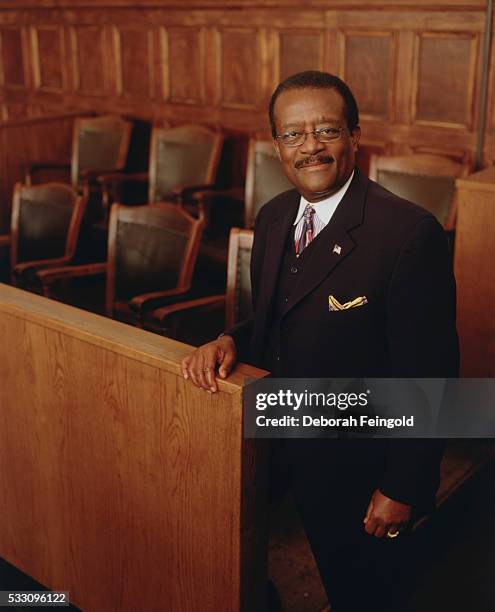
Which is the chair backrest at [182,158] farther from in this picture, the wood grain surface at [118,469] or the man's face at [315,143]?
the man's face at [315,143]

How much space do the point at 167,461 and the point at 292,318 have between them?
1.42 feet

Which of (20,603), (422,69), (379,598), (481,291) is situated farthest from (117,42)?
(379,598)

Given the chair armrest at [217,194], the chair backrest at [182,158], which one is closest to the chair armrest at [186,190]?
the chair armrest at [217,194]

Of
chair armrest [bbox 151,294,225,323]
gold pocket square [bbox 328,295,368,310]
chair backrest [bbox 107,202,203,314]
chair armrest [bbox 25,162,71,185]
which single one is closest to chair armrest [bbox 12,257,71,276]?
chair backrest [bbox 107,202,203,314]

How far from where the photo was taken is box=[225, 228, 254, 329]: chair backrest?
2.67 meters

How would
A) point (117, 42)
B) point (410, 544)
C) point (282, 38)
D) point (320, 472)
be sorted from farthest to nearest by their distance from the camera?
point (117, 42)
point (282, 38)
point (410, 544)
point (320, 472)

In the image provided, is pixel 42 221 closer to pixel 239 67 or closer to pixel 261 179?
pixel 261 179

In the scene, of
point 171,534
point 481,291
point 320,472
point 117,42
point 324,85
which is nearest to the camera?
point 324,85

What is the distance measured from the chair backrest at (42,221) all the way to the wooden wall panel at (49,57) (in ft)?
8.13

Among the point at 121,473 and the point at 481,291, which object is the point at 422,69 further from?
the point at 121,473

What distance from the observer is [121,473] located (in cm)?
189

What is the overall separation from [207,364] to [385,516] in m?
0.47

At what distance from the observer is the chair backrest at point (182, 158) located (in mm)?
4609

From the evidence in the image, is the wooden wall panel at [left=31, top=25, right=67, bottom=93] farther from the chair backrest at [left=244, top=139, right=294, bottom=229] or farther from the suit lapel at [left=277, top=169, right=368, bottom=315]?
the suit lapel at [left=277, top=169, right=368, bottom=315]
